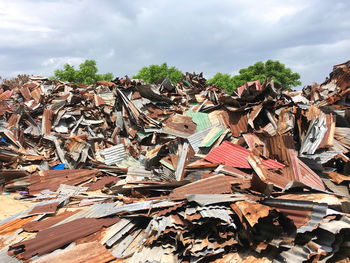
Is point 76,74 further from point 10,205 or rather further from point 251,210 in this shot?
point 251,210

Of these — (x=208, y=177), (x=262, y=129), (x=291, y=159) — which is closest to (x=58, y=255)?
(x=208, y=177)

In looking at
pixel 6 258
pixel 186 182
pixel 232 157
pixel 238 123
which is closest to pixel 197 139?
pixel 238 123

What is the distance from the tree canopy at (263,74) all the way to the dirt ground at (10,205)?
1084 inches

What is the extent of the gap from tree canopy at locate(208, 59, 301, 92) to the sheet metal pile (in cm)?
2185

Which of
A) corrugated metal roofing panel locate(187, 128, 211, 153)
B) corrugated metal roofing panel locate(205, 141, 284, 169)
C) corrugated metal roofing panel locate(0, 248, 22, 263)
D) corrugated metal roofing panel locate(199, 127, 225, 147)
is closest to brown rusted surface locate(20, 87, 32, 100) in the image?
corrugated metal roofing panel locate(187, 128, 211, 153)

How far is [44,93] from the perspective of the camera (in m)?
12.8

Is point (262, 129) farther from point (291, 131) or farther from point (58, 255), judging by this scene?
point (58, 255)

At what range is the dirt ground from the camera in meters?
6.11

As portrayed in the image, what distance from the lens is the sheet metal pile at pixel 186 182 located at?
3.62 meters

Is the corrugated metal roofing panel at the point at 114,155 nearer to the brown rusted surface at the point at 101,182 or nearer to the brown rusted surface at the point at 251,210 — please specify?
the brown rusted surface at the point at 101,182

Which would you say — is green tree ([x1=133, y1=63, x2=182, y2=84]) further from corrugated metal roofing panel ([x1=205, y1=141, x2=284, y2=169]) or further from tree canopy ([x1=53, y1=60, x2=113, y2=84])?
corrugated metal roofing panel ([x1=205, y1=141, x2=284, y2=169])

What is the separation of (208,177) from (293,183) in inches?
63.5

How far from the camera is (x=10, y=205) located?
657 centimetres

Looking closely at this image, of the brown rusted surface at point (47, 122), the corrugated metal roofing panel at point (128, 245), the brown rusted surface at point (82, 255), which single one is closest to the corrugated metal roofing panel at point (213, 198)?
the corrugated metal roofing panel at point (128, 245)
